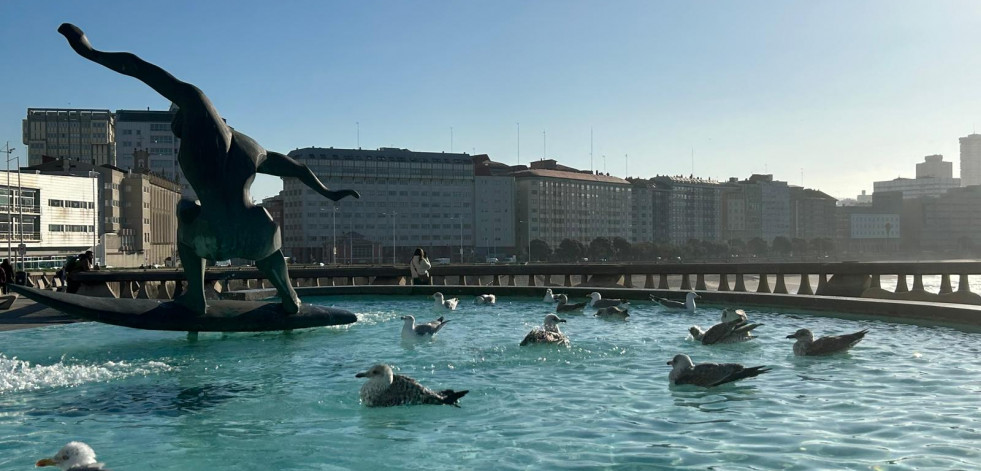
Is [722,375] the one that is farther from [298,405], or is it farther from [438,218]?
[438,218]

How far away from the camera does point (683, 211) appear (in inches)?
7584

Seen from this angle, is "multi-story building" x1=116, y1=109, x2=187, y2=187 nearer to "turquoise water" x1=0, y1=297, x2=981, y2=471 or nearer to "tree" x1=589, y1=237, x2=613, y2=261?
"tree" x1=589, y1=237, x2=613, y2=261

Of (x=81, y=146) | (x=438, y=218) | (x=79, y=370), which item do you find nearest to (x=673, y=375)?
(x=79, y=370)

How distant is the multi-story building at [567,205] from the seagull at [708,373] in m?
151

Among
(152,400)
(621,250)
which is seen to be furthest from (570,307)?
(621,250)

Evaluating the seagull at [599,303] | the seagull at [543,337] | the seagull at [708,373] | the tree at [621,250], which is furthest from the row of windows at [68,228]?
the tree at [621,250]

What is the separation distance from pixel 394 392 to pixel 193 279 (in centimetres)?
725

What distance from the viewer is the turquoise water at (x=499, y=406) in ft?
25.0

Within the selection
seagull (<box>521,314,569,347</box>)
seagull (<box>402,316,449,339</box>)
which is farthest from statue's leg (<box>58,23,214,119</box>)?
seagull (<box>521,314,569,347</box>)

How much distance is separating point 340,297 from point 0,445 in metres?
19.3

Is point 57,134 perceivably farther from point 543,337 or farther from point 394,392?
point 394,392

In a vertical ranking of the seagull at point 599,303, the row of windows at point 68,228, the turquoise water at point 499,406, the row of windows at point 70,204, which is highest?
the row of windows at point 70,204

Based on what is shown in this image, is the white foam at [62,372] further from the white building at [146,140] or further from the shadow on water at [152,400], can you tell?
the white building at [146,140]

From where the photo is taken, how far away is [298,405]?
9.92 m
